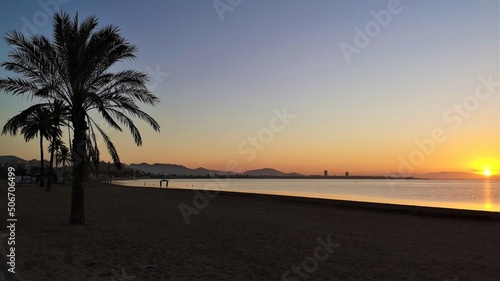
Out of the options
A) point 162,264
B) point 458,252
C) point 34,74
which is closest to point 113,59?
point 34,74

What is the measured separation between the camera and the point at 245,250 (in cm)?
1024

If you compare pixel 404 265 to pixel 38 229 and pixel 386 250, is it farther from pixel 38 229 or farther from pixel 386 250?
pixel 38 229

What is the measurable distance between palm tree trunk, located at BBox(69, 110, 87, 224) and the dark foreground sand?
0.60 metres

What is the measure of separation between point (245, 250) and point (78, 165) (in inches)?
266

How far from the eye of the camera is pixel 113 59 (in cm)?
1341

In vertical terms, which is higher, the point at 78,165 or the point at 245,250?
the point at 78,165

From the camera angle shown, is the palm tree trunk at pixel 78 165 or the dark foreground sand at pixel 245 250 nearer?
the dark foreground sand at pixel 245 250

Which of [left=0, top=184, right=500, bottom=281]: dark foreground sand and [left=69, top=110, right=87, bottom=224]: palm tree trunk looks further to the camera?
[left=69, top=110, right=87, bottom=224]: palm tree trunk

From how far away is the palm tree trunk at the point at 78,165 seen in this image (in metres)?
13.0

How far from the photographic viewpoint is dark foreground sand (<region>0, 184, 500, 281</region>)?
7.69 meters

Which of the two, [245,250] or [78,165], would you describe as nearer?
[245,250]

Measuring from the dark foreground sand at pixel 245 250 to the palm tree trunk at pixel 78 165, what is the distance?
1.96 feet

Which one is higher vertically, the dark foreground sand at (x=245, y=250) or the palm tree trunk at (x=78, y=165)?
the palm tree trunk at (x=78, y=165)

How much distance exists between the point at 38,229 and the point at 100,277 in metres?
6.77
